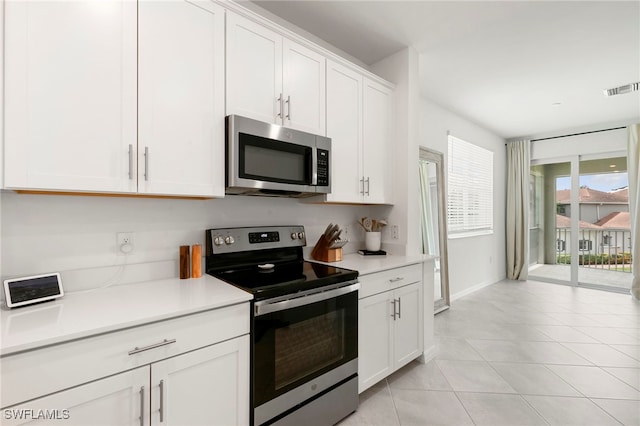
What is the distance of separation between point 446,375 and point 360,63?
2.90 metres

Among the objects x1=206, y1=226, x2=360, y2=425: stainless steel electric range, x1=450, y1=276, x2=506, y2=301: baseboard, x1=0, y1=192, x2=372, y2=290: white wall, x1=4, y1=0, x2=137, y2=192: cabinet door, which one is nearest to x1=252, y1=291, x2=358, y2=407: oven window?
x1=206, y1=226, x2=360, y2=425: stainless steel electric range

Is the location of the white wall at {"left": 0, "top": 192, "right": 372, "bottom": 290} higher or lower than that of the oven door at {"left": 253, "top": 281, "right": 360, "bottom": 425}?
higher

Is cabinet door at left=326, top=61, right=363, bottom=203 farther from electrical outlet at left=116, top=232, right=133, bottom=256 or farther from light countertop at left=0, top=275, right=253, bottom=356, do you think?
electrical outlet at left=116, top=232, right=133, bottom=256

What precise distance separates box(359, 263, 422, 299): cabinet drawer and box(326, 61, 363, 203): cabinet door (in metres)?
0.63

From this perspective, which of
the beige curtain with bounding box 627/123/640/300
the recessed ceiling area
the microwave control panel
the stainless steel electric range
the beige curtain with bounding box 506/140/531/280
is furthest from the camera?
the beige curtain with bounding box 506/140/531/280

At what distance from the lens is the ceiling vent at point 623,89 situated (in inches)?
130

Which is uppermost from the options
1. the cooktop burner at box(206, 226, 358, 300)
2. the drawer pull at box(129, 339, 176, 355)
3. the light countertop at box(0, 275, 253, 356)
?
the cooktop burner at box(206, 226, 358, 300)

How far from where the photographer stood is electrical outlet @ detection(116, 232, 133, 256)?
157 centimetres

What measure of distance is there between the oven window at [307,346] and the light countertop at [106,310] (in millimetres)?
362

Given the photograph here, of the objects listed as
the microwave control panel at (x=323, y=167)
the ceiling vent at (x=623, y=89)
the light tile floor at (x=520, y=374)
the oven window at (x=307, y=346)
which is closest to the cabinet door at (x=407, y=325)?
the light tile floor at (x=520, y=374)

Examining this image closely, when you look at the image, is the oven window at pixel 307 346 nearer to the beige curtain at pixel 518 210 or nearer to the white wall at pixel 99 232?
the white wall at pixel 99 232

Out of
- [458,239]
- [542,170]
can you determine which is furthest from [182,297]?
[542,170]

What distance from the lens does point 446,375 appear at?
2338 millimetres

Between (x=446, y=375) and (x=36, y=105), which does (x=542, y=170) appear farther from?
(x=36, y=105)
